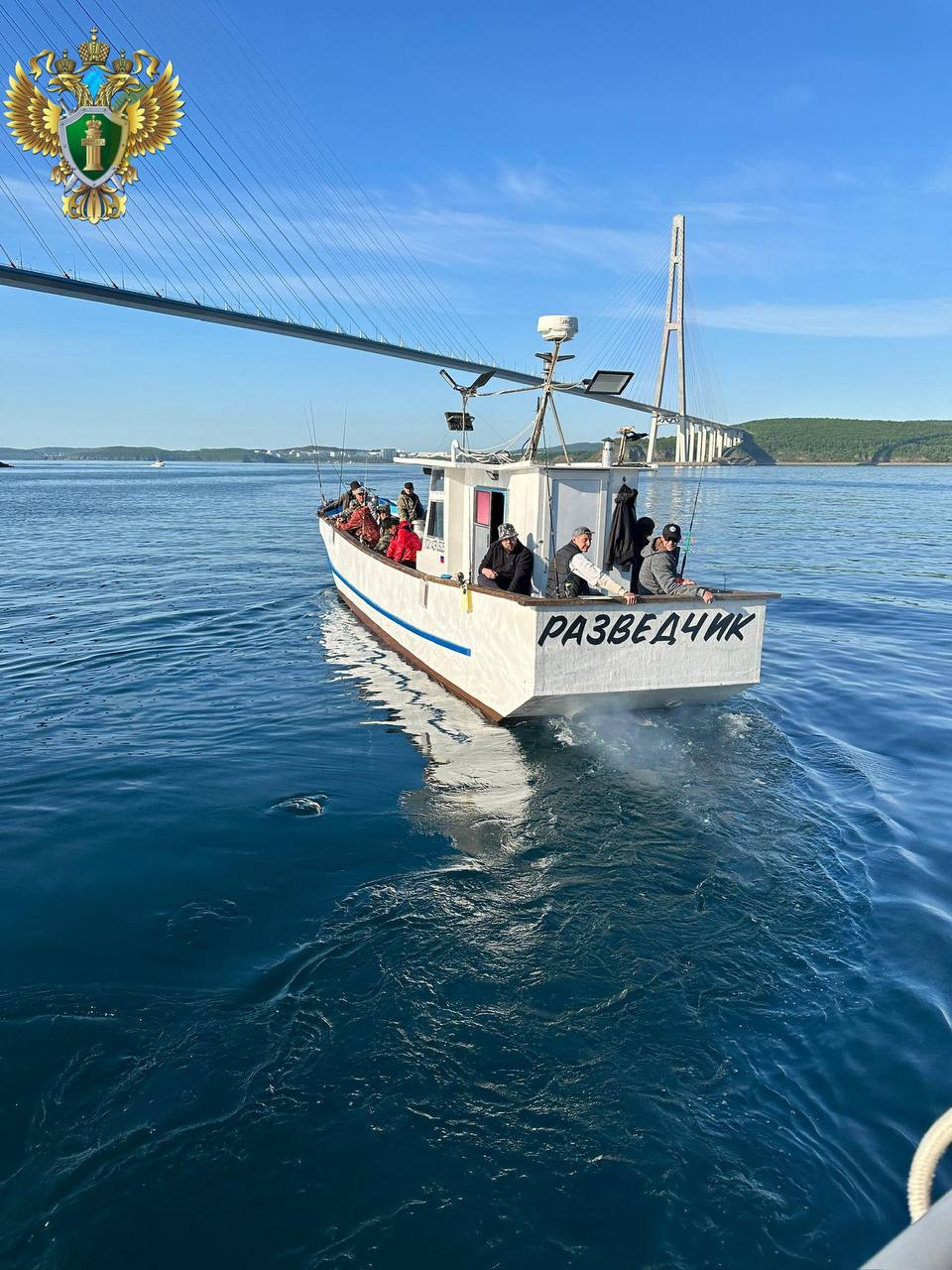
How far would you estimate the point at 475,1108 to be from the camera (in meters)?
3.43

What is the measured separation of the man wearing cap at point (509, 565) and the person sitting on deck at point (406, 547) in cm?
376

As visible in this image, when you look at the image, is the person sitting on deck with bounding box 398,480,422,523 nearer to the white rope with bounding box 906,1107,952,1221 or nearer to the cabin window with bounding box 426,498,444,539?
the cabin window with bounding box 426,498,444,539

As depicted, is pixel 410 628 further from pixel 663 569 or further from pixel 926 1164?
pixel 926 1164

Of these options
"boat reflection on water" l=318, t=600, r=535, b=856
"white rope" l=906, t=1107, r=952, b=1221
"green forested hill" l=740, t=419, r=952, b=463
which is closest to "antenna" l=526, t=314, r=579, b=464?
"boat reflection on water" l=318, t=600, r=535, b=856

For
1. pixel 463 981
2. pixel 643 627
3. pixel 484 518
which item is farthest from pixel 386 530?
pixel 463 981

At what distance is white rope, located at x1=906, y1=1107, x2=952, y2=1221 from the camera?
1.48 metres

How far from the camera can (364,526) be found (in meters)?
14.8

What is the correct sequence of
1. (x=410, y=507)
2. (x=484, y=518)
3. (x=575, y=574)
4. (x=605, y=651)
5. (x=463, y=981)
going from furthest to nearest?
1. (x=410, y=507)
2. (x=484, y=518)
3. (x=575, y=574)
4. (x=605, y=651)
5. (x=463, y=981)

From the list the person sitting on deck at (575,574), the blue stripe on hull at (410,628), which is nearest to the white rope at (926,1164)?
the person sitting on deck at (575,574)

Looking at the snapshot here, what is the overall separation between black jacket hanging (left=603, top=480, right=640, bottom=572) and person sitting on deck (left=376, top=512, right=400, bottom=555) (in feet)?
16.2

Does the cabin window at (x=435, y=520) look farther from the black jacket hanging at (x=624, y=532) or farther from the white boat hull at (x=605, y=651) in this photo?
the black jacket hanging at (x=624, y=532)

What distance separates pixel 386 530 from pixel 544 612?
7759mm

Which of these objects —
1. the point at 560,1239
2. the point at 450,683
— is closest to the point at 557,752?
the point at 450,683

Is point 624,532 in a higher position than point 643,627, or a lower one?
higher
